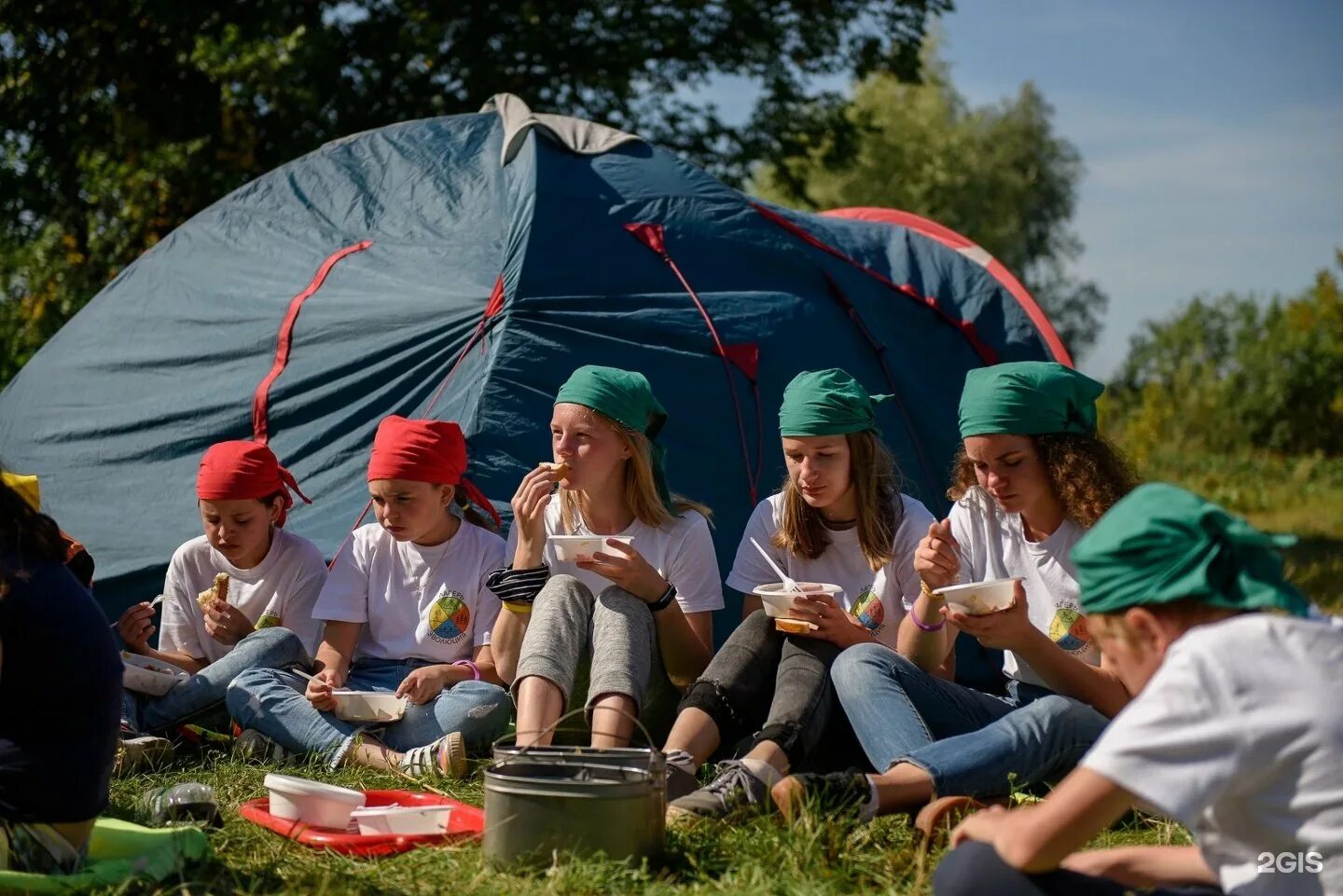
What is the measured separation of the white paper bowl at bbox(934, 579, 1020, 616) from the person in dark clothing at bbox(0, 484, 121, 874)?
186 cm

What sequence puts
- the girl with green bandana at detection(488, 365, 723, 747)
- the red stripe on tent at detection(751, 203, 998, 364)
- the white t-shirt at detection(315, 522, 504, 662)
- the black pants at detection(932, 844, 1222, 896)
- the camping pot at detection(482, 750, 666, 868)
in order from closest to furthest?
1. the black pants at detection(932, 844, 1222, 896)
2. the camping pot at detection(482, 750, 666, 868)
3. the girl with green bandana at detection(488, 365, 723, 747)
4. the white t-shirt at detection(315, 522, 504, 662)
5. the red stripe on tent at detection(751, 203, 998, 364)

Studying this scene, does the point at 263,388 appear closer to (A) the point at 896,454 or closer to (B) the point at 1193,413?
(A) the point at 896,454

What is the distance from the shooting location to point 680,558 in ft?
13.7

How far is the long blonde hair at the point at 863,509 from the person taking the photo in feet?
13.5

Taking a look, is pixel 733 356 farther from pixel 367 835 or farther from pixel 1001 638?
pixel 367 835

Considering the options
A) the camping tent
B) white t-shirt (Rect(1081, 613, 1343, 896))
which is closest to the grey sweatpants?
the camping tent

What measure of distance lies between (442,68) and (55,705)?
10770 mm

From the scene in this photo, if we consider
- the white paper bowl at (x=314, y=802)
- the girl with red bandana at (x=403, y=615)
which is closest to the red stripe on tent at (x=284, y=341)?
the girl with red bandana at (x=403, y=615)

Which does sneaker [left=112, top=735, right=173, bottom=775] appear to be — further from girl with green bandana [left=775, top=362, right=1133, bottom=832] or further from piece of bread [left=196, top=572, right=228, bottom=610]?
girl with green bandana [left=775, top=362, right=1133, bottom=832]

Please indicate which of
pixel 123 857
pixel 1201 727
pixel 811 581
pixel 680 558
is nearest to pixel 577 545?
pixel 680 558

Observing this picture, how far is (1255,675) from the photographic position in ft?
6.51

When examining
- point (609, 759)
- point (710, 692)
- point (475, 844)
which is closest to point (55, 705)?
point (475, 844)

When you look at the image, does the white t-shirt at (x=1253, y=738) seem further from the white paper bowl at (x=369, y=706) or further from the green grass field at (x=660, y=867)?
the white paper bowl at (x=369, y=706)

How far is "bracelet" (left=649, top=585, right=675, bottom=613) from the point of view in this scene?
3.85 metres
